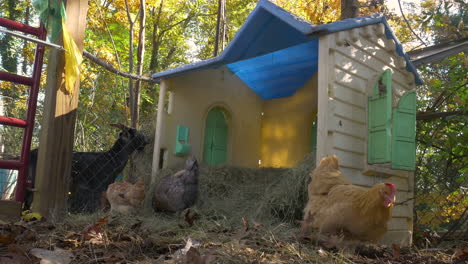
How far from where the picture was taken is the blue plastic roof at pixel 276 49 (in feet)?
15.0

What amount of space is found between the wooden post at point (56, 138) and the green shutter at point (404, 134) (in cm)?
324

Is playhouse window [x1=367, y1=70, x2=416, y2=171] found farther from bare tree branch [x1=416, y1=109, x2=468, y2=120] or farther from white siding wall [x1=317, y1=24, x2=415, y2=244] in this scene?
bare tree branch [x1=416, y1=109, x2=468, y2=120]

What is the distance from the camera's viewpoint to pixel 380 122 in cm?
443

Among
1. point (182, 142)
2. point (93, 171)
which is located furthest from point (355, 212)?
point (93, 171)

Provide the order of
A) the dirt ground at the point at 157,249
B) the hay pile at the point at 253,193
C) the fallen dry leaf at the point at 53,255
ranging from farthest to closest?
1. the hay pile at the point at 253,193
2. the dirt ground at the point at 157,249
3. the fallen dry leaf at the point at 53,255

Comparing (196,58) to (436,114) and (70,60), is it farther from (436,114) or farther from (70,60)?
(70,60)

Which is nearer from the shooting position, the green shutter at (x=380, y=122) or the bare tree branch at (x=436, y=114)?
the green shutter at (x=380, y=122)

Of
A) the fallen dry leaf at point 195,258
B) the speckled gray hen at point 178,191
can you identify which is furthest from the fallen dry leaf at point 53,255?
the speckled gray hen at point 178,191

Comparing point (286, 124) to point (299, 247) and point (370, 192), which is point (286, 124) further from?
point (299, 247)

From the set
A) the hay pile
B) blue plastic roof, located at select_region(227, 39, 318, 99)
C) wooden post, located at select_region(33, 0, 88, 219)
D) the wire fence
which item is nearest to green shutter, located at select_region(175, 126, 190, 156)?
the hay pile

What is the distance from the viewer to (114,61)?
476 inches

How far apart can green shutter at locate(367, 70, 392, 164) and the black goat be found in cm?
324

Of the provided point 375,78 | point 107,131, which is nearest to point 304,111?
point 375,78

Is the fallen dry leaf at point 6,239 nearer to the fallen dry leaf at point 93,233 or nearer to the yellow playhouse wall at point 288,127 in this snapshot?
the fallen dry leaf at point 93,233
